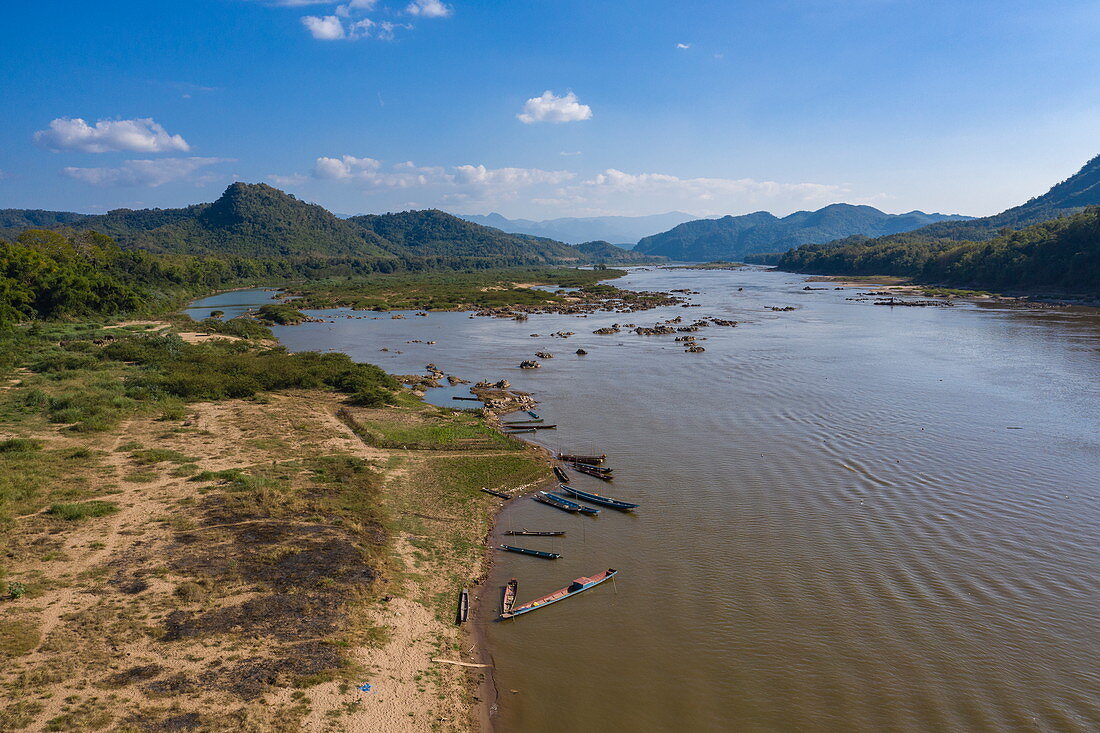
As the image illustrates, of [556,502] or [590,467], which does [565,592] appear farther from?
[590,467]

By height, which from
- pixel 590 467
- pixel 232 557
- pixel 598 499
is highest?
pixel 232 557

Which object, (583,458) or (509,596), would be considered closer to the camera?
(509,596)

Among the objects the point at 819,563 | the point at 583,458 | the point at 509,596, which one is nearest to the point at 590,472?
the point at 583,458

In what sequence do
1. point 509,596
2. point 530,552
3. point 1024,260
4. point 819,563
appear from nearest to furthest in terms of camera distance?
point 509,596, point 819,563, point 530,552, point 1024,260

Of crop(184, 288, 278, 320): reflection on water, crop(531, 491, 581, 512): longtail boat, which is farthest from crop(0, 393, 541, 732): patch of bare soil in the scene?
crop(184, 288, 278, 320): reflection on water

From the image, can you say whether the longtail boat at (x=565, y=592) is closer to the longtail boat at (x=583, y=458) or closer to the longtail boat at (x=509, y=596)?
the longtail boat at (x=509, y=596)

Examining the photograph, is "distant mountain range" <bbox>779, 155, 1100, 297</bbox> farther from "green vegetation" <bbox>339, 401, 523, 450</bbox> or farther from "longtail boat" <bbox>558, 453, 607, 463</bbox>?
"green vegetation" <bbox>339, 401, 523, 450</bbox>
